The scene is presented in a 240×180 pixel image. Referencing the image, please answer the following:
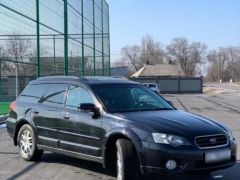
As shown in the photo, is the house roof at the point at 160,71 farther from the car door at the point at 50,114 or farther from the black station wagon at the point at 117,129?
the car door at the point at 50,114

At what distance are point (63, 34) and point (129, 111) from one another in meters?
15.2

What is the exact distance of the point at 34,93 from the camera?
9.48 meters

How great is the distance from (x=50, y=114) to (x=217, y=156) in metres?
3.15

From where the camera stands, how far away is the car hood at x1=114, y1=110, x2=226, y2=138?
665 cm

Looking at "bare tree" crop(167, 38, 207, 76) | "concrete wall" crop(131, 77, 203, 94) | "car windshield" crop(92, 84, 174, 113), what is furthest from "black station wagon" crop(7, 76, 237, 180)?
"bare tree" crop(167, 38, 207, 76)

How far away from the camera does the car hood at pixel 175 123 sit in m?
6.65

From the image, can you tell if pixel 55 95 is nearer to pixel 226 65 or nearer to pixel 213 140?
pixel 213 140

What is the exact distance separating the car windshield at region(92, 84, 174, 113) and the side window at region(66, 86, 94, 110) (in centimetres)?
16

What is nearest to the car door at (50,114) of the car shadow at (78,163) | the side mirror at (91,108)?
the car shadow at (78,163)

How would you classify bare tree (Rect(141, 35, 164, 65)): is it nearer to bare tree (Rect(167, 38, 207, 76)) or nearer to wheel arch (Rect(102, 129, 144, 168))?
bare tree (Rect(167, 38, 207, 76))

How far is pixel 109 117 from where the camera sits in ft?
23.9

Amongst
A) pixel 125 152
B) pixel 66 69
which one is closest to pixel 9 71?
pixel 66 69

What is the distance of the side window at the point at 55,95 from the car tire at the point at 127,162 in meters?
2.00

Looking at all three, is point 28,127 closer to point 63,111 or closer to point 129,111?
point 63,111
